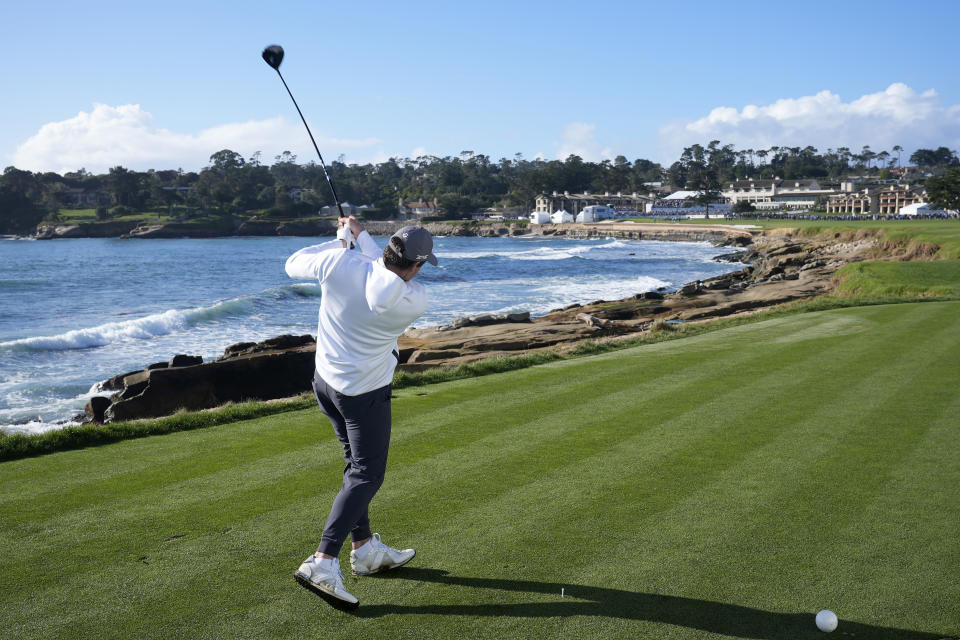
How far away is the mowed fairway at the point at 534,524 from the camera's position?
4.90 meters

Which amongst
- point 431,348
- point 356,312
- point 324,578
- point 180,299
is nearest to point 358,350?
point 356,312

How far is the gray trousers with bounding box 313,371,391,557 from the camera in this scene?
5.12 m

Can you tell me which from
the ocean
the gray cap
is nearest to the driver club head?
the gray cap

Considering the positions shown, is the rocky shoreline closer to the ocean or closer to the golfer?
the ocean

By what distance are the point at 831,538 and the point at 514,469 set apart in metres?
2.94

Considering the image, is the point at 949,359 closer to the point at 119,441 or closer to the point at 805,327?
the point at 805,327

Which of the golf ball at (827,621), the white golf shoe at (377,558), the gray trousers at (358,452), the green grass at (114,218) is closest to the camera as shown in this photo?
the golf ball at (827,621)

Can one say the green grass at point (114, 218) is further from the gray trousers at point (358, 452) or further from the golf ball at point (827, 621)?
the golf ball at point (827, 621)

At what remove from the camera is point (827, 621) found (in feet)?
15.4

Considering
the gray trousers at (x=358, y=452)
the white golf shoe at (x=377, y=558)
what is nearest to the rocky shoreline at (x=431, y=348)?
the white golf shoe at (x=377, y=558)

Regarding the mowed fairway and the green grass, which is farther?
the green grass

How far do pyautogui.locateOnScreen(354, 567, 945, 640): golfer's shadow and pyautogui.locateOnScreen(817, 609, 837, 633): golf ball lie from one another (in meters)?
0.06

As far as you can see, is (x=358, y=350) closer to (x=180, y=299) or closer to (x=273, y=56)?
(x=273, y=56)

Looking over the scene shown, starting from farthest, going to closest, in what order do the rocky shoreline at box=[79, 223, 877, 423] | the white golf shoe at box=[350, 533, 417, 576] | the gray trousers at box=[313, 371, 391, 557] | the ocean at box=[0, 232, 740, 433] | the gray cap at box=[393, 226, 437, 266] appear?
1. the ocean at box=[0, 232, 740, 433]
2. the rocky shoreline at box=[79, 223, 877, 423]
3. the white golf shoe at box=[350, 533, 417, 576]
4. the gray trousers at box=[313, 371, 391, 557]
5. the gray cap at box=[393, 226, 437, 266]
